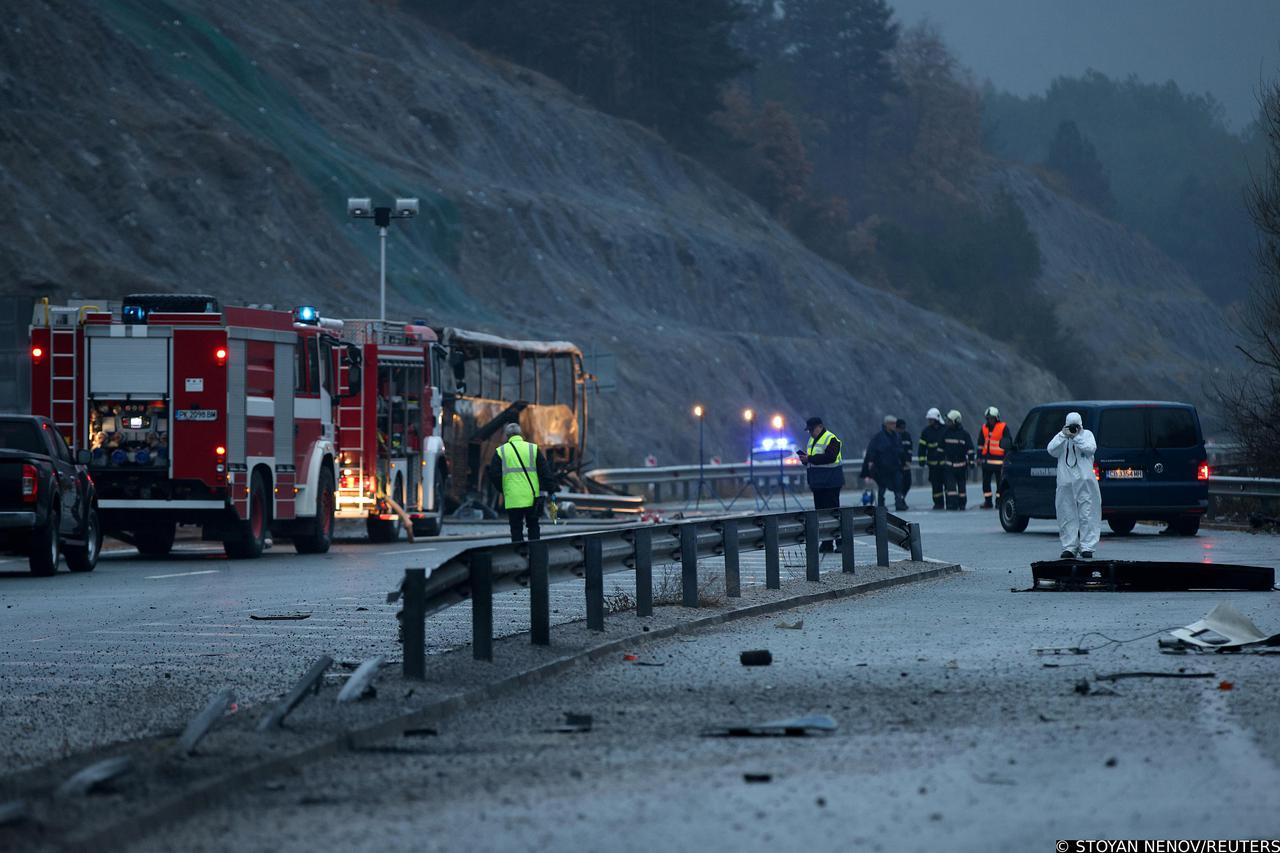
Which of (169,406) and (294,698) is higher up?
(169,406)

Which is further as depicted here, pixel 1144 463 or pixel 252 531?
pixel 1144 463

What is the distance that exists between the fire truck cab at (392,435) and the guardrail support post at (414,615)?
18049 millimetres

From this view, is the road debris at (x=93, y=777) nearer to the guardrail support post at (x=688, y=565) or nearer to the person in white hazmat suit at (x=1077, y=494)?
the guardrail support post at (x=688, y=565)

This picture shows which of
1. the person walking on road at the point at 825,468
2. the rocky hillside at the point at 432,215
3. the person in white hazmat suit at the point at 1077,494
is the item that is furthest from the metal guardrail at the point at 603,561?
the rocky hillside at the point at 432,215

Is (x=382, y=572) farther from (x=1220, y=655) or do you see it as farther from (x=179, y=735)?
(x=179, y=735)

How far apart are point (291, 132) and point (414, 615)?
57285 mm

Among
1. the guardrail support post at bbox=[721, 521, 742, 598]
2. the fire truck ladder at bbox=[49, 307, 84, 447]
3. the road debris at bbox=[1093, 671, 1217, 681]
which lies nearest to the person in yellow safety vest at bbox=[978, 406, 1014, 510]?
the fire truck ladder at bbox=[49, 307, 84, 447]

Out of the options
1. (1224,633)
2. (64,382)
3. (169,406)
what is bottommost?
(1224,633)

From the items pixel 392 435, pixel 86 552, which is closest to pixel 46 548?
pixel 86 552

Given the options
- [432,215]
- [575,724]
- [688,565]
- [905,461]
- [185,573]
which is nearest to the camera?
[575,724]

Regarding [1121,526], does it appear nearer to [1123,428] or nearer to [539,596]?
Result: [1123,428]

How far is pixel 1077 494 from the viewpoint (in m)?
22.3

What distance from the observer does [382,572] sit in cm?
2323

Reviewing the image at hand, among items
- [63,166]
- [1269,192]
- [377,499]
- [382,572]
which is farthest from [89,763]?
[63,166]
